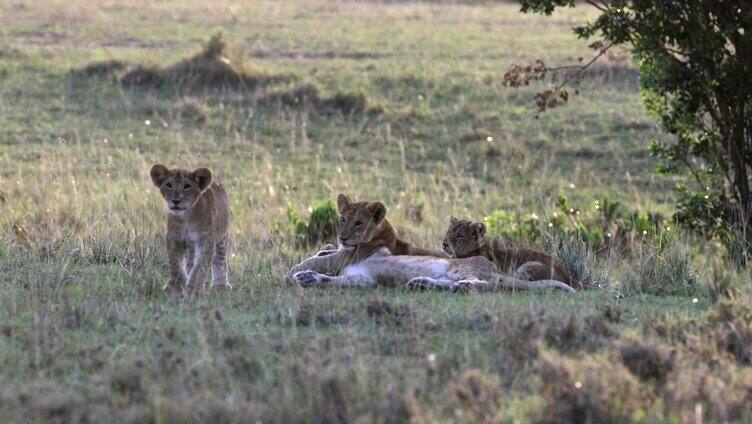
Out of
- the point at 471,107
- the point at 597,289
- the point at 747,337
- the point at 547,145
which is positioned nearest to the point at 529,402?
the point at 747,337

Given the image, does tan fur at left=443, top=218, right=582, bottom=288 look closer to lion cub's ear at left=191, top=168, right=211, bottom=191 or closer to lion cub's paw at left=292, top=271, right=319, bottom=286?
lion cub's paw at left=292, top=271, right=319, bottom=286

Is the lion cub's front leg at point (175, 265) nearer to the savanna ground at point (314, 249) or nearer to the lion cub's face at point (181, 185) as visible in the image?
the savanna ground at point (314, 249)

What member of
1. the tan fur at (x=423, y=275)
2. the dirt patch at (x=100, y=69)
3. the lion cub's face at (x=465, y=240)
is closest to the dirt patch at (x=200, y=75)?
the dirt patch at (x=100, y=69)

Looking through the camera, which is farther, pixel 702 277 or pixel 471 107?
pixel 471 107

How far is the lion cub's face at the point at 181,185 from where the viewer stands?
8641 millimetres

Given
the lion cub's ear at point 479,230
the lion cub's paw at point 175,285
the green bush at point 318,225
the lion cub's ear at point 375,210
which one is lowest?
the green bush at point 318,225

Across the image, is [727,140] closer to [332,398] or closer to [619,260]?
[619,260]

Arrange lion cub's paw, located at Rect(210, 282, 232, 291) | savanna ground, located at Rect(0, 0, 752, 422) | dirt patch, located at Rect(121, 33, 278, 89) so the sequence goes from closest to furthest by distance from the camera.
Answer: savanna ground, located at Rect(0, 0, 752, 422)
lion cub's paw, located at Rect(210, 282, 232, 291)
dirt patch, located at Rect(121, 33, 278, 89)

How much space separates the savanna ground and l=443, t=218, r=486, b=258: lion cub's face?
0.75 m

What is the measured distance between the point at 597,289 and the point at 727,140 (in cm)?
282

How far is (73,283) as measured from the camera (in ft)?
29.3

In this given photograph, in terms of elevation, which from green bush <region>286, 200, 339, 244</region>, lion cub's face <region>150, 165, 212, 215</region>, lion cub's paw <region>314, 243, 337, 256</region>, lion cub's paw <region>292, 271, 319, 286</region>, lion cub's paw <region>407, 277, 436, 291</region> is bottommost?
green bush <region>286, 200, 339, 244</region>

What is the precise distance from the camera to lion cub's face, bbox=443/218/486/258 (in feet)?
33.2

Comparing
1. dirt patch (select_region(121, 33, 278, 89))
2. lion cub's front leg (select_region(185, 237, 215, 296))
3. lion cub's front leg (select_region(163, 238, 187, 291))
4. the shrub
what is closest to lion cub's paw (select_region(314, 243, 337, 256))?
lion cub's front leg (select_region(185, 237, 215, 296))
